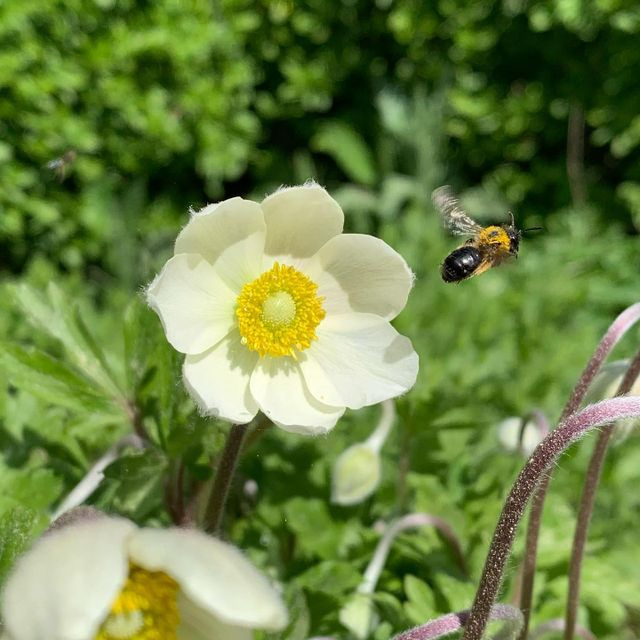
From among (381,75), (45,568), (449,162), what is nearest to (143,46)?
(381,75)

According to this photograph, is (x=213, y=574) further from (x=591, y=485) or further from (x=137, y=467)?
(x=591, y=485)

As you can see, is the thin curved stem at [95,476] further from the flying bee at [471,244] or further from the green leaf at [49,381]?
the flying bee at [471,244]

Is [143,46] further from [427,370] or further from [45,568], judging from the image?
[45,568]

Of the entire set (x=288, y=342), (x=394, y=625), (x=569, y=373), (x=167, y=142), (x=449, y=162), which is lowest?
(x=394, y=625)

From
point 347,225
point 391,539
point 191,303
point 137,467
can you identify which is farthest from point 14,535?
point 347,225

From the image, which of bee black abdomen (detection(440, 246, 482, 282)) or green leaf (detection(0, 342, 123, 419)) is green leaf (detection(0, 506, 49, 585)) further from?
bee black abdomen (detection(440, 246, 482, 282))

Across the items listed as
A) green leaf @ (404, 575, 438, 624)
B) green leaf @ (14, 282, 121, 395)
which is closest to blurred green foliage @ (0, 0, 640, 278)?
green leaf @ (14, 282, 121, 395)

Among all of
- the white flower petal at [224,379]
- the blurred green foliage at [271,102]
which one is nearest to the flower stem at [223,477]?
the white flower petal at [224,379]

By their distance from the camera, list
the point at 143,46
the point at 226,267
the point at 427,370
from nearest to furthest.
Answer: the point at 226,267 < the point at 427,370 < the point at 143,46

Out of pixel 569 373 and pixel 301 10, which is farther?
pixel 301 10
